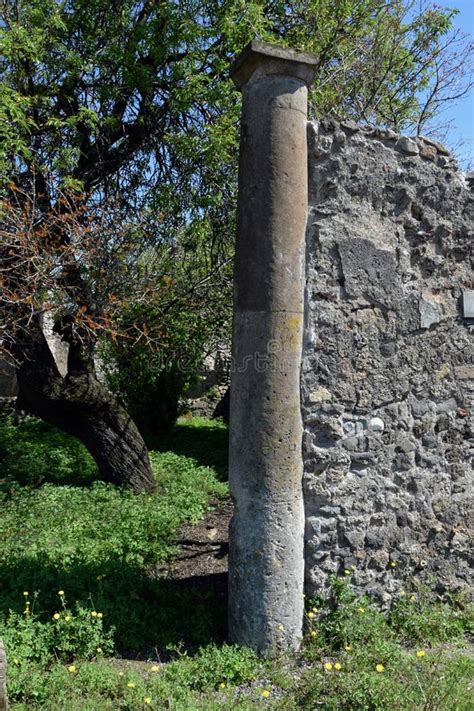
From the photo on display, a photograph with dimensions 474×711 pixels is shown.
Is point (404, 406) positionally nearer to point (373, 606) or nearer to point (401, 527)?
point (401, 527)

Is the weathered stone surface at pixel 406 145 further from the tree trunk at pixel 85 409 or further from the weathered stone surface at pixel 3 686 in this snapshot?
the tree trunk at pixel 85 409

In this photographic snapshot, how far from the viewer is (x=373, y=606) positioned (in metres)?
4.24

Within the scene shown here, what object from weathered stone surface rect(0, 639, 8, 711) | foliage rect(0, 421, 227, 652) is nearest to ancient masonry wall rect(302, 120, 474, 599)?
foliage rect(0, 421, 227, 652)

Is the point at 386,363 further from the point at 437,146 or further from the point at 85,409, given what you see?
the point at 85,409

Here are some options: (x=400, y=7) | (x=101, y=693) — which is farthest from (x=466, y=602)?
(x=400, y=7)

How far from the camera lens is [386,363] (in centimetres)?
435

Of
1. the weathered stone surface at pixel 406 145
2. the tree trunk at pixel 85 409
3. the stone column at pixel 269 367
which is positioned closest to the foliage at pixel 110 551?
the tree trunk at pixel 85 409

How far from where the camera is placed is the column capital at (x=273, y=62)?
12.8ft

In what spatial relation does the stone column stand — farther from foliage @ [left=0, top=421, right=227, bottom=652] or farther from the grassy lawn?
foliage @ [left=0, top=421, right=227, bottom=652]

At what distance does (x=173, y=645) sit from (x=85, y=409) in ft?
13.7

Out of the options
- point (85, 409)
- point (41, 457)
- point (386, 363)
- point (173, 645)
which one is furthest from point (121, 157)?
point (173, 645)

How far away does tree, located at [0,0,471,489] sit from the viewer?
6.81 metres

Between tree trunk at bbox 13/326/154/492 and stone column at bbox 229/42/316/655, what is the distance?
400 cm

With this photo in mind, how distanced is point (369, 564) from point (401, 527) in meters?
0.32
